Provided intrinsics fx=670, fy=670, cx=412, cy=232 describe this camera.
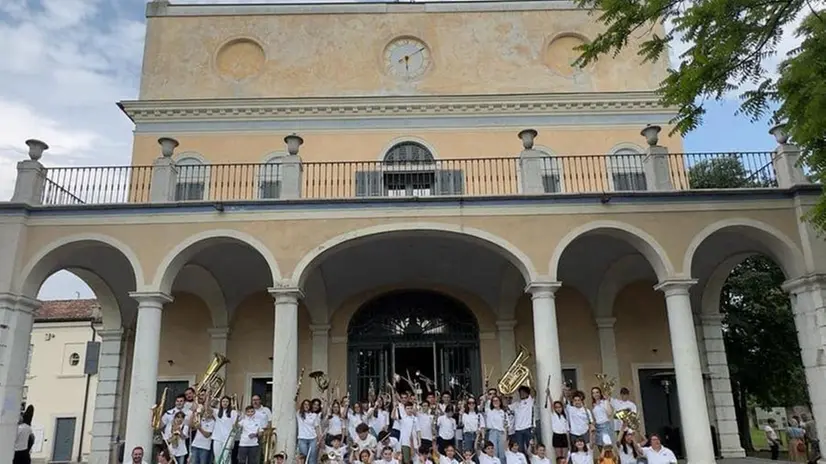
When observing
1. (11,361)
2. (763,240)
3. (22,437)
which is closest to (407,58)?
(763,240)

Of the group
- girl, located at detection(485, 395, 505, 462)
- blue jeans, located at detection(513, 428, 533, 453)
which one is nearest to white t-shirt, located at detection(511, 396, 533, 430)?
blue jeans, located at detection(513, 428, 533, 453)

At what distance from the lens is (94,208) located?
12.8 m

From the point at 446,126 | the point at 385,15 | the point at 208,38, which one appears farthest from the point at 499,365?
the point at 208,38

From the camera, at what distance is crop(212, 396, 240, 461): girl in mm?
10977

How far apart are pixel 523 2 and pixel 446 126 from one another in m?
4.75

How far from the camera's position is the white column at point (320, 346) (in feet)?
52.6

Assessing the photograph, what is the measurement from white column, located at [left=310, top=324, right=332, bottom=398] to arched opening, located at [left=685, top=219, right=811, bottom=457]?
8.52m

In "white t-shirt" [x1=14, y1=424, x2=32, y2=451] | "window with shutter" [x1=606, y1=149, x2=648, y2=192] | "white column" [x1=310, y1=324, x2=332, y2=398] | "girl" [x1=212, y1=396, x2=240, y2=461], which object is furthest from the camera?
"window with shutter" [x1=606, y1=149, x2=648, y2=192]

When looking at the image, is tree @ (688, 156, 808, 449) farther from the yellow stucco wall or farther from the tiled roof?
the tiled roof

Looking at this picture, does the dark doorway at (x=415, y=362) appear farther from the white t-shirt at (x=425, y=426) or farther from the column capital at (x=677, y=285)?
the column capital at (x=677, y=285)

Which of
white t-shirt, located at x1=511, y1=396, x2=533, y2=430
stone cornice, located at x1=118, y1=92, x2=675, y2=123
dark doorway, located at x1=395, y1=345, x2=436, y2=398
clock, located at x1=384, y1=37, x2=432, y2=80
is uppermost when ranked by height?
clock, located at x1=384, y1=37, x2=432, y2=80

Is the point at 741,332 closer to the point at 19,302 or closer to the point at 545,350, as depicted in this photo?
the point at 545,350

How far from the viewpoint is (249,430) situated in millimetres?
11148

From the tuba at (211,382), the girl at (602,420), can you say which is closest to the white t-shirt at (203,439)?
the tuba at (211,382)
